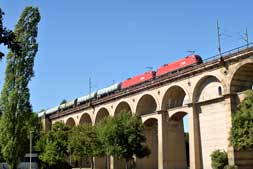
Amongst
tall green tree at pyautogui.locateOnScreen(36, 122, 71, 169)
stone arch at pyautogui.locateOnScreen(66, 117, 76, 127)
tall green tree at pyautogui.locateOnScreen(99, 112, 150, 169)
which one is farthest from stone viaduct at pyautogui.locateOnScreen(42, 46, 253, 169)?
stone arch at pyautogui.locateOnScreen(66, 117, 76, 127)

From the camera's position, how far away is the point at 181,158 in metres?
48.4

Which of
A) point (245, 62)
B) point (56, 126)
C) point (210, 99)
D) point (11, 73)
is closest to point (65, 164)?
point (56, 126)

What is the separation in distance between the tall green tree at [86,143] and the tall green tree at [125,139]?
6890 mm

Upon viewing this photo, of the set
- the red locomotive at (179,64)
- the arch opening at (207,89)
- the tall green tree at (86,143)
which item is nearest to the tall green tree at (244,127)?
the arch opening at (207,89)

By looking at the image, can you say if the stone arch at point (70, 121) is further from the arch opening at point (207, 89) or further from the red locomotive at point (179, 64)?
the arch opening at point (207, 89)

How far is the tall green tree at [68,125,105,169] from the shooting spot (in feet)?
165

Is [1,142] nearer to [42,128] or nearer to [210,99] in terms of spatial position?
[210,99]

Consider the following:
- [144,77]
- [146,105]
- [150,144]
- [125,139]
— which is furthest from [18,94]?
[150,144]

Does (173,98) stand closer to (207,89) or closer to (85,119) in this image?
(207,89)

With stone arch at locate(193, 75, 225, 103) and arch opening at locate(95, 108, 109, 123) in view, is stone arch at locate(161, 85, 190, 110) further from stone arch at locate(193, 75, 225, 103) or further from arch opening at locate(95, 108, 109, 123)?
arch opening at locate(95, 108, 109, 123)

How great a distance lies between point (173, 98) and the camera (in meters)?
48.7

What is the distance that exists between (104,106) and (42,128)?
2545 cm

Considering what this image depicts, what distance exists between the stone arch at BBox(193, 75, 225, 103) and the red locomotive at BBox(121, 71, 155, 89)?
9.59 metres

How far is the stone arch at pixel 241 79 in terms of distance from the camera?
37.6m
